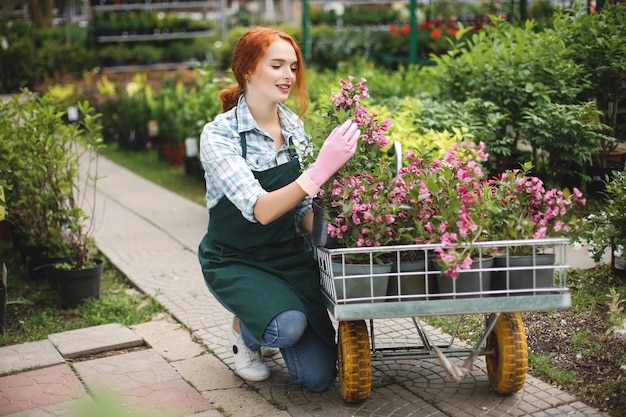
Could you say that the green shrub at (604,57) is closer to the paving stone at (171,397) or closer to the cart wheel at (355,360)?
→ the cart wheel at (355,360)

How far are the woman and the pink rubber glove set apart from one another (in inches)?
10.0

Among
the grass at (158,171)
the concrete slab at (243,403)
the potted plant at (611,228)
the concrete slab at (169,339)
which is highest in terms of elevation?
the potted plant at (611,228)

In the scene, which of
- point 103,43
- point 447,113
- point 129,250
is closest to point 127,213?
Answer: point 129,250

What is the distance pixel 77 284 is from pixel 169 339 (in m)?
0.88

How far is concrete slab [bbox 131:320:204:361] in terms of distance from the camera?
13.7ft

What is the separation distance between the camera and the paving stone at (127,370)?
12.4 feet

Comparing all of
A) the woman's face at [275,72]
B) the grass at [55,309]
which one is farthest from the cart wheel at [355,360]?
the grass at [55,309]

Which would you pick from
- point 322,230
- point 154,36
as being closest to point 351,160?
point 322,230

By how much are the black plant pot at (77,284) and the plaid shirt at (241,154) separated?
160 cm

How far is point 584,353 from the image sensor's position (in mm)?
3740

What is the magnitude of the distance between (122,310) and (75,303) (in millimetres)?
321

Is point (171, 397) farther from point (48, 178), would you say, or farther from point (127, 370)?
point (48, 178)

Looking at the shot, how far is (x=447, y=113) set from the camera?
5.71m

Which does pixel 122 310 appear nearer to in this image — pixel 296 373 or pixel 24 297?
pixel 24 297
